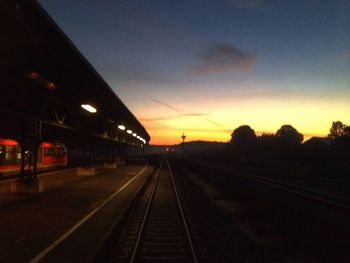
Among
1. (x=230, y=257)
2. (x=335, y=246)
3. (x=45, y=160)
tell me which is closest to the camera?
(x=230, y=257)

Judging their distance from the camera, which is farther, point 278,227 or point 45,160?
point 45,160

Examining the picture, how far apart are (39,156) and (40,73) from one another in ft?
81.4

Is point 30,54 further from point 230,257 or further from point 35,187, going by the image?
point 35,187

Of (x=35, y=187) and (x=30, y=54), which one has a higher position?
(x=30, y=54)

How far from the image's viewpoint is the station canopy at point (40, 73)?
30.0 ft

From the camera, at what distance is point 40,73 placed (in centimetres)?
1293

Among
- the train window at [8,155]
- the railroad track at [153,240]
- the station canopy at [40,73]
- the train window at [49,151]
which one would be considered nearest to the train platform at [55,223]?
the railroad track at [153,240]

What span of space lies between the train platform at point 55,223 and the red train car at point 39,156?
24.5 feet

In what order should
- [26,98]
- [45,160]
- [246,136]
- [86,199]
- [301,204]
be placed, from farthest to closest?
[246,136] < [45,160] < [86,199] < [301,204] < [26,98]

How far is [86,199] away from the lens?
1875 cm

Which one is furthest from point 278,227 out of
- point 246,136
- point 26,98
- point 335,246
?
point 246,136

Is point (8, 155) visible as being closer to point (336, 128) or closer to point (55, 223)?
point (55, 223)

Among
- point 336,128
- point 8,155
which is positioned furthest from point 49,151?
point 336,128

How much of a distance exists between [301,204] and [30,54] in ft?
42.1
